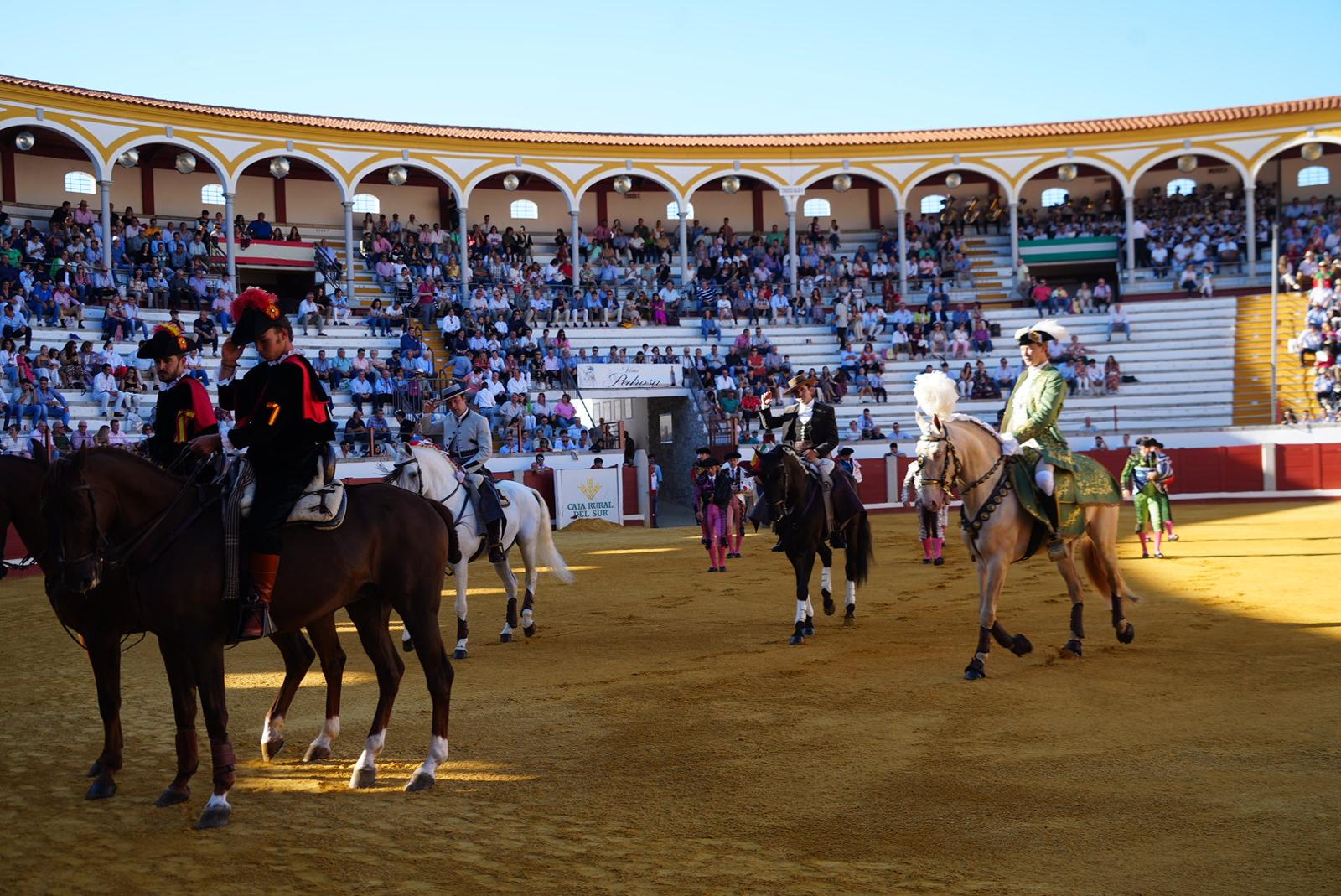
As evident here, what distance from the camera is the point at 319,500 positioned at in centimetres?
540

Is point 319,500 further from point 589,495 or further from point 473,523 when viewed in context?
point 589,495

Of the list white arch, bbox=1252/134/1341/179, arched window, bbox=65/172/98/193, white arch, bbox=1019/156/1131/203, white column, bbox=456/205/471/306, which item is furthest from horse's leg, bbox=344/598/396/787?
white arch, bbox=1252/134/1341/179

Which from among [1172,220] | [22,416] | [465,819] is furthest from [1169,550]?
[1172,220]

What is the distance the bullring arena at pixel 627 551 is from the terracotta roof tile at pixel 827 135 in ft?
0.78

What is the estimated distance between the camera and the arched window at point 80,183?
27672 millimetres

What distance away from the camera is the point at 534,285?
95.8ft

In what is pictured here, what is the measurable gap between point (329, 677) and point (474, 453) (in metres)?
3.79

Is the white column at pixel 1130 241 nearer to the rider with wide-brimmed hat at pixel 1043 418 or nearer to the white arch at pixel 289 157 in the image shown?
the white arch at pixel 289 157

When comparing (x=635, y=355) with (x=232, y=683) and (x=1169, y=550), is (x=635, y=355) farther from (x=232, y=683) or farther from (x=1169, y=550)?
(x=232, y=683)

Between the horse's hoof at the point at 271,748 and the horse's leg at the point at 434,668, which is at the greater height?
the horse's leg at the point at 434,668

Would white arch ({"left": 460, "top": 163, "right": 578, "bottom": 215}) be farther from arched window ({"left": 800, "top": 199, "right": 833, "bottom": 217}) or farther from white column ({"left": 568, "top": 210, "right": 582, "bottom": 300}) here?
arched window ({"left": 800, "top": 199, "right": 833, "bottom": 217})

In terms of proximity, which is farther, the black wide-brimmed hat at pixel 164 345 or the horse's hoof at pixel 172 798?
the black wide-brimmed hat at pixel 164 345

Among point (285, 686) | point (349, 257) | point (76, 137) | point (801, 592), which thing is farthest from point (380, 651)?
point (349, 257)

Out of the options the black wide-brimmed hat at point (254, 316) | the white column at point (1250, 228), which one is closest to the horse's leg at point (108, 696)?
the black wide-brimmed hat at point (254, 316)
